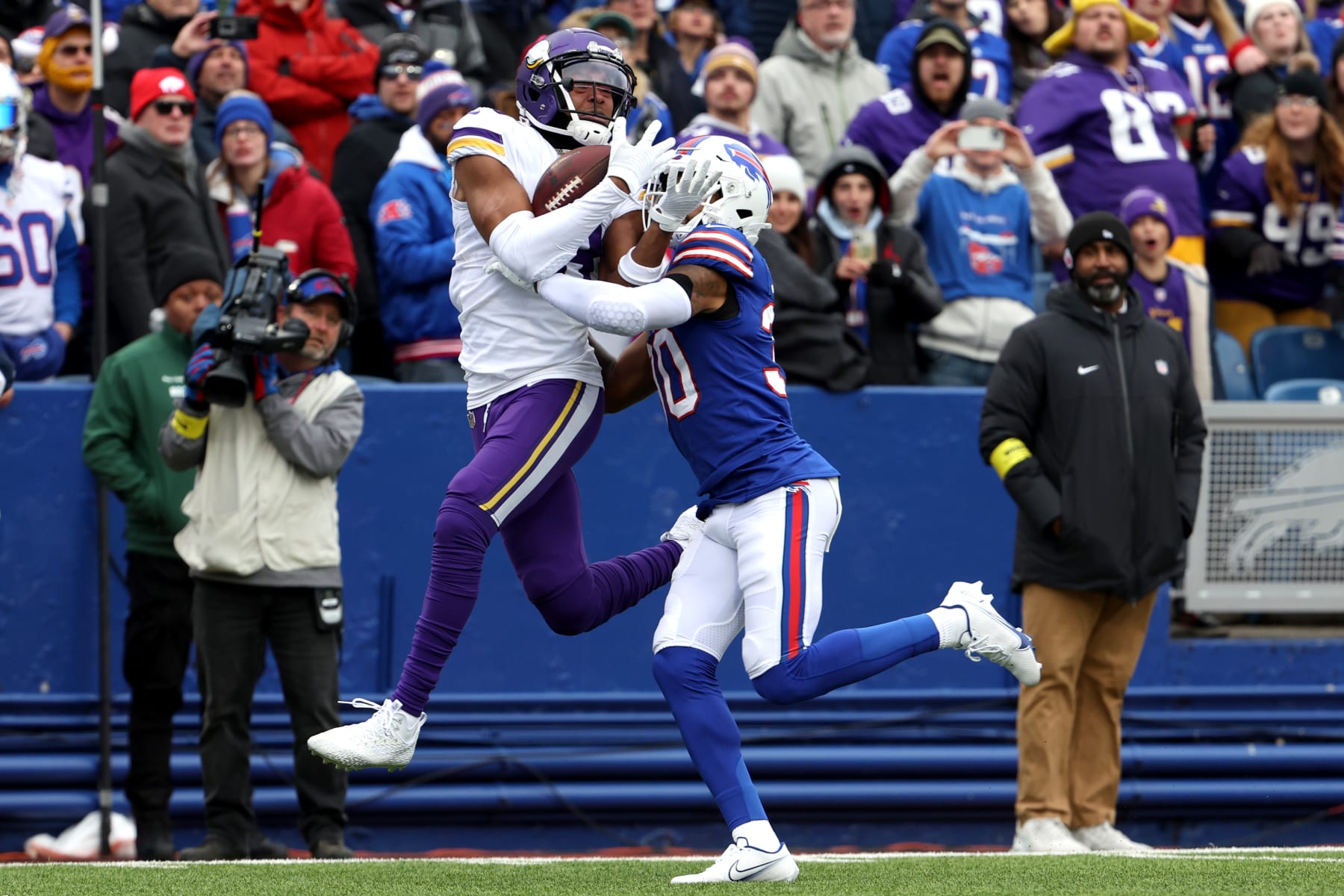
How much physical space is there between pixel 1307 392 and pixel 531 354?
4.55 metres

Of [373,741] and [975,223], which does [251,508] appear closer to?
[373,741]

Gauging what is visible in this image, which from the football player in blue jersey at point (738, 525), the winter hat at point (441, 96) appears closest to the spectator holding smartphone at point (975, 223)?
the winter hat at point (441, 96)

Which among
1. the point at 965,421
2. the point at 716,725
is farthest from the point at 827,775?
the point at 716,725

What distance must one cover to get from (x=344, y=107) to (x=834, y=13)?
235 centimetres

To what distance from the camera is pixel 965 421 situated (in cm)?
805

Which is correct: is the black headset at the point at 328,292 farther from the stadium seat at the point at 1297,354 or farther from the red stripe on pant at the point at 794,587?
the stadium seat at the point at 1297,354

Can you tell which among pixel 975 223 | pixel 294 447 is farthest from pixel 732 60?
pixel 294 447

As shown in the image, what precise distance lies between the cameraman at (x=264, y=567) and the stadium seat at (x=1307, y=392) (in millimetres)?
4039

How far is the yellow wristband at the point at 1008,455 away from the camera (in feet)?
22.7

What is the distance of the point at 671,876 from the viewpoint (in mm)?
5344

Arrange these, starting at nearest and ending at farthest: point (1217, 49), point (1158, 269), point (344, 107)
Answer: point (1158, 269), point (344, 107), point (1217, 49)

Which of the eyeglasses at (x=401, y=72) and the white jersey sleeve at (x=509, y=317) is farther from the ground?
the eyeglasses at (x=401, y=72)

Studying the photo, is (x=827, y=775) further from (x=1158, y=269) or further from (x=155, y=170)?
(x=155, y=170)

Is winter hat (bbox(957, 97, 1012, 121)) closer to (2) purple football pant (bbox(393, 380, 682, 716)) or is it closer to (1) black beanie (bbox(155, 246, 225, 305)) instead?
(1) black beanie (bbox(155, 246, 225, 305))
